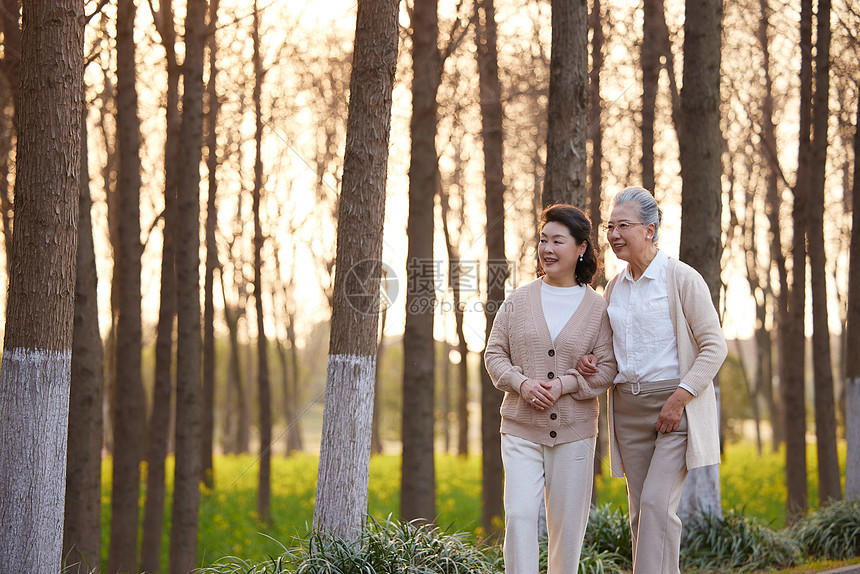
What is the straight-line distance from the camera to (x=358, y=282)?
4.45 metres

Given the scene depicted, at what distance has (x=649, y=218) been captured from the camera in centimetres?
369

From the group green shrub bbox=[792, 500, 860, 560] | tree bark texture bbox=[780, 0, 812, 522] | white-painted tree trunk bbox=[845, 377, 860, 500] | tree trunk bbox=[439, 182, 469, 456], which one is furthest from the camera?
tree trunk bbox=[439, 182, 469, 456]

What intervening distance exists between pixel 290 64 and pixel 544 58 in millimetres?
4143

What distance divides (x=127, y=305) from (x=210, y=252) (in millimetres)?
3556

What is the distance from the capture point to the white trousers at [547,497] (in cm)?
353

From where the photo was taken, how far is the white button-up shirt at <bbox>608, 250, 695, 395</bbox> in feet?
11.8

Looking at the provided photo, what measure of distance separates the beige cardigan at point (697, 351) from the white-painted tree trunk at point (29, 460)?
3165 mm

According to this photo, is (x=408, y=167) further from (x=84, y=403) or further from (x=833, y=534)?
(x=833, y=534)

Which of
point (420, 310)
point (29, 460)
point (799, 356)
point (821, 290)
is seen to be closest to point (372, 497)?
point (420, 310)

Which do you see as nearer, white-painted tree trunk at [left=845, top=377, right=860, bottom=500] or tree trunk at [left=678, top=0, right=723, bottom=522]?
tree trunk at [left=678, top=0, right=723, bottom=522]

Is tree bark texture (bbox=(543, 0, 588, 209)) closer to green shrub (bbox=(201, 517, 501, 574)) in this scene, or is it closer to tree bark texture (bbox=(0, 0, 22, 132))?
green shrub (bbox=(201, 517, 501, 574))

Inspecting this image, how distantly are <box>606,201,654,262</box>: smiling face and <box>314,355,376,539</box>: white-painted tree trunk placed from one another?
1.62 m

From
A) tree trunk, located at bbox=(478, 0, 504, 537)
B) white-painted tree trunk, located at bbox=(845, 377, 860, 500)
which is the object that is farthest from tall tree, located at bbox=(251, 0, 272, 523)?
white-painted tree trunk, located at bbox=(845, 377, 860, 500)

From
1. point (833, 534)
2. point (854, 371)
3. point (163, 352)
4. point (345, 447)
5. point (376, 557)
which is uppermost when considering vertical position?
point (163, 352)
